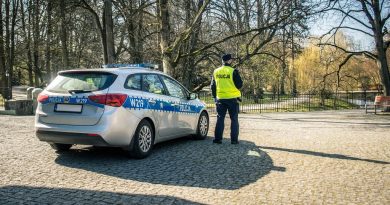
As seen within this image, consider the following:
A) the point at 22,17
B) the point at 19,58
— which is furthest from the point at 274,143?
the point at 19,58

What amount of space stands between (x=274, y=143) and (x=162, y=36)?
26.4 feet

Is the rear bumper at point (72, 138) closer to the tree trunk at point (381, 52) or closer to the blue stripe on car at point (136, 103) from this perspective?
the blue stripe on car at point (136, 103)

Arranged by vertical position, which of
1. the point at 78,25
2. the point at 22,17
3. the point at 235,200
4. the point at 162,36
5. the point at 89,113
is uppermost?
the point at 22,17

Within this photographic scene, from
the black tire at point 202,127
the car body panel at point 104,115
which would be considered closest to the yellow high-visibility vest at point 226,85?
the black tire at point 202,127

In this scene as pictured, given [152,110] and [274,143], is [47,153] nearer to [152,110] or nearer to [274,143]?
[152,110]

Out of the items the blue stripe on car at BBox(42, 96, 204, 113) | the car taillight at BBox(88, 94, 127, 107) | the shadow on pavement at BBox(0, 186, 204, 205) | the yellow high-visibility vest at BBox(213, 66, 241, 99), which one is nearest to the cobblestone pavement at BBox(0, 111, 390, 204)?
the shadow on pavement at BBox(0, 186, 204, 205)

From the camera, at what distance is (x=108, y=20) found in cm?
1741

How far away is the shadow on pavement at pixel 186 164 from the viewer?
5695 mm

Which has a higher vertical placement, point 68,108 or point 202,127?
point 68,108

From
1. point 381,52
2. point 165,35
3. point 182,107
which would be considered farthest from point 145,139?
point 381,52

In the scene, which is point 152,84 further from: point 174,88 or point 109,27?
point 109,27

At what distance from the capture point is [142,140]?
23.2ft

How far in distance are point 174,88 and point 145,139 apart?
183cm

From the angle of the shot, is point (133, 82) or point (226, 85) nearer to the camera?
point (133, 82)
